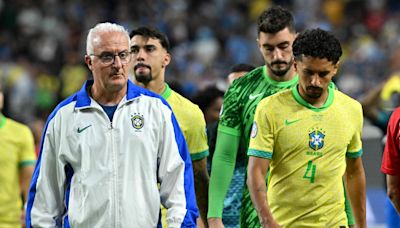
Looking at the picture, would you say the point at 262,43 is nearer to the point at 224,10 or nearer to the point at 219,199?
the point at 219,199

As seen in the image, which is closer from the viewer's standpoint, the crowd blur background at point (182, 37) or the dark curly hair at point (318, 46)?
the dark curly hair at point (318, 46)

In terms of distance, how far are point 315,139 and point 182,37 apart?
16.8 meters

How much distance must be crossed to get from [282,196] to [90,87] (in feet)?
4.70

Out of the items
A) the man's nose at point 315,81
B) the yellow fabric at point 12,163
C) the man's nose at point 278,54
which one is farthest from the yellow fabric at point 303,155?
the yellow fabric at point 12,163

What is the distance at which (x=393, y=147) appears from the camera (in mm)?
7570

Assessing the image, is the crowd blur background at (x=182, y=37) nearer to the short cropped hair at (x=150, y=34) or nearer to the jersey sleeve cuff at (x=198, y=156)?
the short cropped hair at (x=150, y=34)

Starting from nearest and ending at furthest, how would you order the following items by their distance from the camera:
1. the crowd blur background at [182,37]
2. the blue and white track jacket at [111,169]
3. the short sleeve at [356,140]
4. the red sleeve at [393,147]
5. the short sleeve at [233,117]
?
the blue and white track jacket at [111,169] → the short sleeve at [356,140] → the red sleeve at [393,147] → the short sleeve at [233,117] → the crowd blur background at [182,37]

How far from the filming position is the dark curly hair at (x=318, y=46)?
6.82 metres

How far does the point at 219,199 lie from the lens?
775 centimetres

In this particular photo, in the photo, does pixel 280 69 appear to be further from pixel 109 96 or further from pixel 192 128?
pixel 109 96

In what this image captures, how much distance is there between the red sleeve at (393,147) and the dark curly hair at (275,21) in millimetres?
979

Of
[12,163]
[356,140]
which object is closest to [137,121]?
[356,140]

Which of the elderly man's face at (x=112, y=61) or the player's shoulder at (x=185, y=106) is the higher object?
the elderly man's face at (x=112, y=61)

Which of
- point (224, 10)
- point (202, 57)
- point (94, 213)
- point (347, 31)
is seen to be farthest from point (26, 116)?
point (94, 213)
